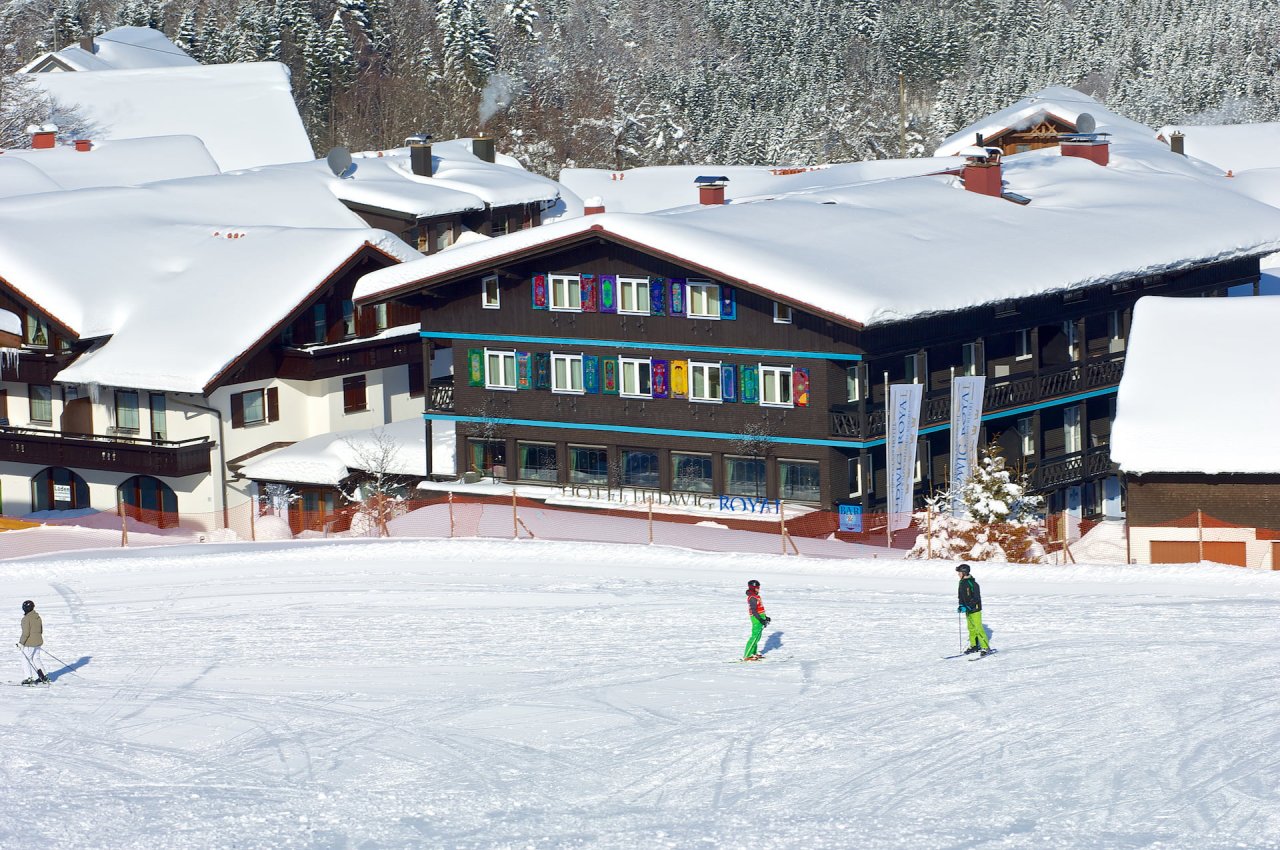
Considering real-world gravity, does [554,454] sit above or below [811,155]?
below

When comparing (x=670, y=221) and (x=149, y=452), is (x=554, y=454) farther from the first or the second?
(x=149, y=452)

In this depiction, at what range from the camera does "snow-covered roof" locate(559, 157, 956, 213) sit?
79.1 metres

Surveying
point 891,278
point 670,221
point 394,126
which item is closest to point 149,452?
point 670,221

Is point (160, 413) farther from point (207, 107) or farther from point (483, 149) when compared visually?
point (207, 107)

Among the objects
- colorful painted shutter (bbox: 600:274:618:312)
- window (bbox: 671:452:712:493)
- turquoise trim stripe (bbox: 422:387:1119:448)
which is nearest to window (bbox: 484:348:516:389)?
turquoise trim stripe (bbox: 422:387:1119:448)

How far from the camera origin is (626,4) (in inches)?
7726

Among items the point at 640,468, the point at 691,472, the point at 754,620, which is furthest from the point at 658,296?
the point at 754,620

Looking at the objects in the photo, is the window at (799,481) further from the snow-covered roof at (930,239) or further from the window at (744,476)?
Answer: the snow-covered roof at (930,239)

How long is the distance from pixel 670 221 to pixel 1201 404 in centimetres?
1242

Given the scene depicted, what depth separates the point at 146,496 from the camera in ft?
160

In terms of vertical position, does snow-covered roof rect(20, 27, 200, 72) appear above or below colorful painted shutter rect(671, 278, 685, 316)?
above

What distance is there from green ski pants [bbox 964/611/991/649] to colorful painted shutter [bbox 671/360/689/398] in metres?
16.6

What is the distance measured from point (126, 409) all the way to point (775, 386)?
1664 centimetres

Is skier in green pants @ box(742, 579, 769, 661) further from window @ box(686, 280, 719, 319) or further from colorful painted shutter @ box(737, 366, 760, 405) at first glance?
window @ box(686, 280, 719, 319)
